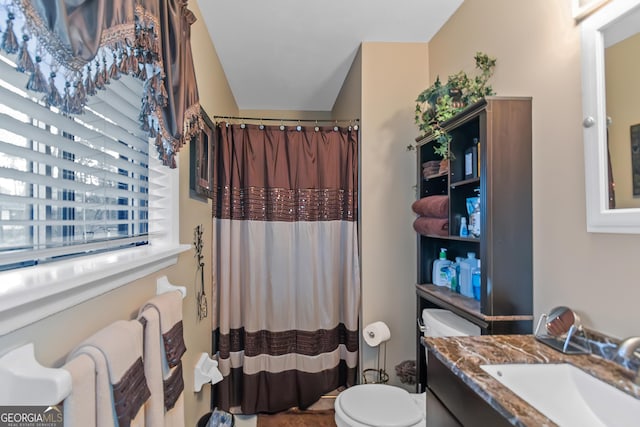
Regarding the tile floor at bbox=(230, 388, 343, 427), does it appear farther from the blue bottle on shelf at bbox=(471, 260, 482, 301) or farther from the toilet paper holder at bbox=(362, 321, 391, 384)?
the blue bottle on shelf at bbox=(471, 260, 482, 301)

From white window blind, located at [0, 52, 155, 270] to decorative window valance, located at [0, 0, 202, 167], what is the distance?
15cm

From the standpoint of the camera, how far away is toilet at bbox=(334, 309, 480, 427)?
1362 mm

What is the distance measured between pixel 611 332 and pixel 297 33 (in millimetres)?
2112

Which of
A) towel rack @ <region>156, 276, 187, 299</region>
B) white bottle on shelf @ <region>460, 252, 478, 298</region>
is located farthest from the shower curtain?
towel rack @ <region>156, 276, 187, 299</region>

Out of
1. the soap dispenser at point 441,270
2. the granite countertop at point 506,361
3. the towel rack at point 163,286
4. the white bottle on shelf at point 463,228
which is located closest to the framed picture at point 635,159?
the granite countertop at point 506,361

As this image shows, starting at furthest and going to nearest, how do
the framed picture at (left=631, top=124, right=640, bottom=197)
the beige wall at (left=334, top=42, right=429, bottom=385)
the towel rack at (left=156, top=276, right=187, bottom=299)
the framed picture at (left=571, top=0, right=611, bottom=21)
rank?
the beige wall at (left=334, top=42, right=429, bottom=385)
the towel rack at (left=156, top=276, right=187, bottom=299)
the framed picture at (left=571, top=0, right=611, bottom=21)
the framed picture at (left=631, top=124, right=640, bottom=197)

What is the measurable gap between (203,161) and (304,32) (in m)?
1.05

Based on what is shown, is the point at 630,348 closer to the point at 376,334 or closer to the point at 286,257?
the point at 376,334

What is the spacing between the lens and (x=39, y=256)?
69 centimetres

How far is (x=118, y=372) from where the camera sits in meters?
0.70

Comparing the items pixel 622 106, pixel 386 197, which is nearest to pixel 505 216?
pixel 622 106

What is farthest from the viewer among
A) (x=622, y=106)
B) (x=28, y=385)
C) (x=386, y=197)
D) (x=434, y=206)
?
(x=386, y=197)

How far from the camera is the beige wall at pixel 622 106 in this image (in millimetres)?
887

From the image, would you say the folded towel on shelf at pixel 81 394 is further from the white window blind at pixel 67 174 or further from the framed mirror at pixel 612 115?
the framed mirror at pixel 612 115
